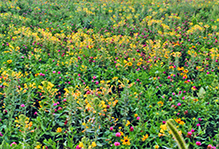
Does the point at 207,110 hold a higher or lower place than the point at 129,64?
lower

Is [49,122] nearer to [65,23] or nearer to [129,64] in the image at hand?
[129,64]

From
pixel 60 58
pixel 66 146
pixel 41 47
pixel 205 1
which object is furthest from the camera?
pixel 205 1

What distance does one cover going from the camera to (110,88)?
9.04 ft

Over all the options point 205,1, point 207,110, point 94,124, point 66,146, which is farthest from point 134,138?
point 205,1

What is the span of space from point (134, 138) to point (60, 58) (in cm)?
259

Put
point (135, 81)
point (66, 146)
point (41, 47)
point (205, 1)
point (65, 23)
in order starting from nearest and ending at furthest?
point (66, 146) < point (135, 81) < point (41, 47) < point (65, 23) < point (205, 1)

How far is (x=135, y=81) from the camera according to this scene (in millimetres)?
3410

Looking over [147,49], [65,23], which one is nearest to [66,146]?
[147,49]

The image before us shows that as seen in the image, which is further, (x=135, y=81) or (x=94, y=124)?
(x=135, y=81)

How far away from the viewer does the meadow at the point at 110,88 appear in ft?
7.70

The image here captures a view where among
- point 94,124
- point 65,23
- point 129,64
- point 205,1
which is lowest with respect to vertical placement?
point 94,124

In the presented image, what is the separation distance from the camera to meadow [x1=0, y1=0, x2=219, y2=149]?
92.4 inches

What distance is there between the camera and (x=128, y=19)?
20.8 ft

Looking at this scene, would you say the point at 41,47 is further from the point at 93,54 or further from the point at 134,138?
the point at 134,138
